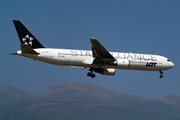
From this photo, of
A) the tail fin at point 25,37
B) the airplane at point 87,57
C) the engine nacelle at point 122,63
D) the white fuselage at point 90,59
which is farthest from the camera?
the engine nacelle at point 122,63

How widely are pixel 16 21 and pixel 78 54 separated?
9.18 meters

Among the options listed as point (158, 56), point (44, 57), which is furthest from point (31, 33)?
point (158, 56)

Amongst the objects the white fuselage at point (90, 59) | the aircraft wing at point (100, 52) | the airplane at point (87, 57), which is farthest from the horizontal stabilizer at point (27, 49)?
the aircraft wing at point (100, 52)

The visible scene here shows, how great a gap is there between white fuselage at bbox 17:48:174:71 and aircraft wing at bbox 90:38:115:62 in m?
1.08

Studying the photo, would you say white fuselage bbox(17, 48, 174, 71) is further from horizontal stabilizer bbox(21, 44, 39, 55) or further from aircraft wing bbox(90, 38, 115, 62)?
aircraft wing bbox(90, 38, 115, 62)

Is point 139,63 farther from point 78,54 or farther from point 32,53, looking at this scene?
point 32,53

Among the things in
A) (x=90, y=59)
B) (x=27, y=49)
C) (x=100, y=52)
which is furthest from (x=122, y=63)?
(x=27, y=49)

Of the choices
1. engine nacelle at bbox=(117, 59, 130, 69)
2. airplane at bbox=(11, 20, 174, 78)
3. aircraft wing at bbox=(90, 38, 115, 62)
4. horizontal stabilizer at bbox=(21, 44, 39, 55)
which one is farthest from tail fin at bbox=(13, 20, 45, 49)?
engine nacelle at bbox=(117, 59, 130, 69)

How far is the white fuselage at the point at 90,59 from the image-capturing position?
120ft

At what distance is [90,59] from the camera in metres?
37.8

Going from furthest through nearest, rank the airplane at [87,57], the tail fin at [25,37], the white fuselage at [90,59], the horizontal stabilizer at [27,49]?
the tail fin at [25,37], the white fuselage at [90,59], the airplane at [87,57], the horizontal stabilizer at [27,49]

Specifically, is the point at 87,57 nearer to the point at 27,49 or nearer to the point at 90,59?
the point at 90,59

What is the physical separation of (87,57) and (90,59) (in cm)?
49

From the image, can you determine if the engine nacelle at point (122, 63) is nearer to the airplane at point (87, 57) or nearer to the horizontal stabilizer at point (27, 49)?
the airplane at point (87, 57)
